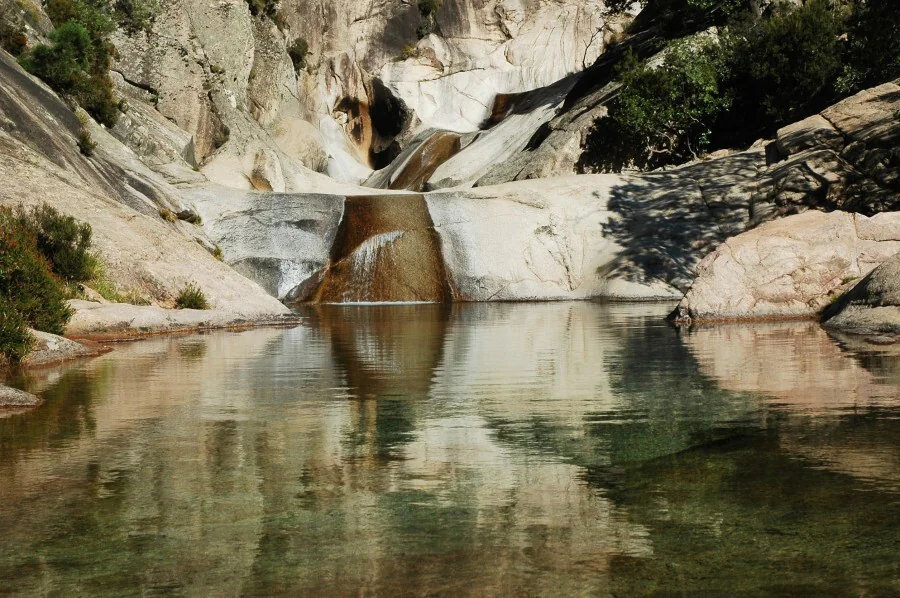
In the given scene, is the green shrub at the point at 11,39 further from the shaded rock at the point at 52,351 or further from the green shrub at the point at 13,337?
the green shrub at the point at 13,337

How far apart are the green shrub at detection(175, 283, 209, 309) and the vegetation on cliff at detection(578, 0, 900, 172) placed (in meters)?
28.7

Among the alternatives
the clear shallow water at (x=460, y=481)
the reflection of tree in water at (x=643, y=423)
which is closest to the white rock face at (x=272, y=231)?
the clear shallow water at (x=460, y=481)

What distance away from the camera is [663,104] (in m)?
48.5

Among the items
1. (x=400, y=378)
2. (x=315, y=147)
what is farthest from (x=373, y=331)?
(x=315, y=147)

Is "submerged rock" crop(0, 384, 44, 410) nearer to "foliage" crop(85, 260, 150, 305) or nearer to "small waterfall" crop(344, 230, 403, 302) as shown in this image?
"foliage" crop(85, 260, 150, 305)

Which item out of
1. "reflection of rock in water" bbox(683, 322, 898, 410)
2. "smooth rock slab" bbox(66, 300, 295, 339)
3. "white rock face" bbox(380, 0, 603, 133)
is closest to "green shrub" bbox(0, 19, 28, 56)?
Answer: "smooth rock slab" bbox(66, 300, 295, 339)

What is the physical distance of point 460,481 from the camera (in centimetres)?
675

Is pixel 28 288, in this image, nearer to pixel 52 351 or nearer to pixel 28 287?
pixel 28 287

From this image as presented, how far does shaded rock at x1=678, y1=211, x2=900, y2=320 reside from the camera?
20.3m

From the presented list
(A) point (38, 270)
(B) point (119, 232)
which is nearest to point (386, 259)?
(B) point (119, 232)

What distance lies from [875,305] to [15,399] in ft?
42.5

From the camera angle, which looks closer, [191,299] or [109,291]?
[109,291]

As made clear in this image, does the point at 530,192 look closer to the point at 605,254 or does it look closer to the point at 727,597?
the point at 605,254

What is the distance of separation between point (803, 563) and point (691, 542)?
558mm
